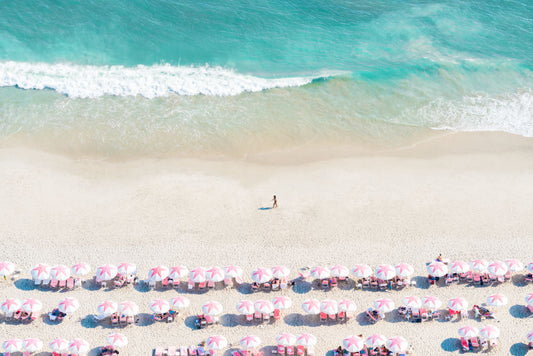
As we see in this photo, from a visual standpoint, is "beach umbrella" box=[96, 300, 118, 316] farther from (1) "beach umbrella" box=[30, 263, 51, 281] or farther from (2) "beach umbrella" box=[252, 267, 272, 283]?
(2) "beach umbrella" box=[252, 267, 272, 283]

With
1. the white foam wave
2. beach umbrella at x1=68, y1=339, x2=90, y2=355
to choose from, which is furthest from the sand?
the white foam wave

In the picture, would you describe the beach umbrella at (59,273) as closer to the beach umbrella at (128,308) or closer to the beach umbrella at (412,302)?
the beach umbrella at (128,308)

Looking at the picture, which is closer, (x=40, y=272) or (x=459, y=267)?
(x=40, y=272)

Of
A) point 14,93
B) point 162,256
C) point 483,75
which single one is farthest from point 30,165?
point 483,75

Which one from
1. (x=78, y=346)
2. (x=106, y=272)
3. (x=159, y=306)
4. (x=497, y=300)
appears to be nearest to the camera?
(x=78, y=346)

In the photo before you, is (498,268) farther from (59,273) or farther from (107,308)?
(59,273)

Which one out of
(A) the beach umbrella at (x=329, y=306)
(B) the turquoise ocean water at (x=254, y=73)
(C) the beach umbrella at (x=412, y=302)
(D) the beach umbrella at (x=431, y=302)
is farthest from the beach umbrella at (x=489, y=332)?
(B) the turquoise ocean water at (x=254, y=73)

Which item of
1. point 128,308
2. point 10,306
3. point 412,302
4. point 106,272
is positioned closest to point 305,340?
point 412,302
